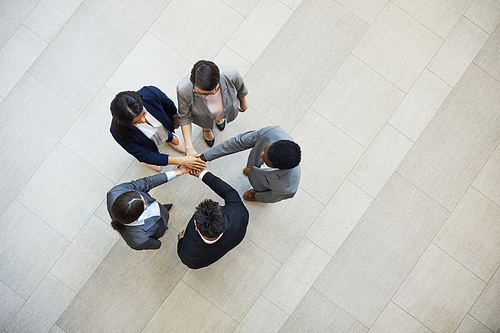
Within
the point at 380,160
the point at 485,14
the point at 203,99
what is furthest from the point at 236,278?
the point at 485,14

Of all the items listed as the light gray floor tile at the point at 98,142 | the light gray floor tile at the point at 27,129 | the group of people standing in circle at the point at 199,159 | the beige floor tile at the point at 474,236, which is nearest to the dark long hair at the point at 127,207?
the group of people standing in circle at the point at 199,159

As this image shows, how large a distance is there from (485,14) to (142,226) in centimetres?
413

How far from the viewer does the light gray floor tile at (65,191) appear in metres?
3.18

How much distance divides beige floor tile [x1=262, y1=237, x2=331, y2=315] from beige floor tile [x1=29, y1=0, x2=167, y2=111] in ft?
8.50

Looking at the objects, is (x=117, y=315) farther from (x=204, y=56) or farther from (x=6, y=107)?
(x=204, y=56)

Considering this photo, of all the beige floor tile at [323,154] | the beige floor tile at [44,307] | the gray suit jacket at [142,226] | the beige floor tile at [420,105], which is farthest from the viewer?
the beige floor tile at [420,105]

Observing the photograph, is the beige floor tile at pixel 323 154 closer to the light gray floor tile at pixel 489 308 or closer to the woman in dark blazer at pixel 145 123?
the woman in dark blazer at pixel 145 123

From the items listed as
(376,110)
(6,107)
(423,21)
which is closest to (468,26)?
(423,21)

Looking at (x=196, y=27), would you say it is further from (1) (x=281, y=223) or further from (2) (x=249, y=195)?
(1) (x=281, y=223)

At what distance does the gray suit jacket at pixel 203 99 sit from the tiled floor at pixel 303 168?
0.65 m

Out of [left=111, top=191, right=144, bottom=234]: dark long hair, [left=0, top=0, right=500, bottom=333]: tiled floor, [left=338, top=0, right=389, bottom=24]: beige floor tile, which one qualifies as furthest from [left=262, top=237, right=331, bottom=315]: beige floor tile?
[left=338, top=0, right=389, bottom=24]: beige floor tile

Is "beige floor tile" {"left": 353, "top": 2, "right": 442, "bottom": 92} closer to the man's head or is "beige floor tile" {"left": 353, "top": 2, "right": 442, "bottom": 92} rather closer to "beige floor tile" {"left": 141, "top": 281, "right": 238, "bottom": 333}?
the man's head

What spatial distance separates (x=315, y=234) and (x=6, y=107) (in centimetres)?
336

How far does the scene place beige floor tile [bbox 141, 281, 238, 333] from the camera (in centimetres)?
309
